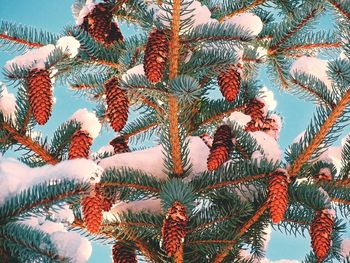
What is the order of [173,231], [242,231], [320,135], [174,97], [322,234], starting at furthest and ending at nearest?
[242,231], [320,135], [174,97], [322,234], [173,231]

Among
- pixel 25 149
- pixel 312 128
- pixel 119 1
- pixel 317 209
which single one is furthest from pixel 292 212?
pixel 119 1

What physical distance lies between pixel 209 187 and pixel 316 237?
661 mm

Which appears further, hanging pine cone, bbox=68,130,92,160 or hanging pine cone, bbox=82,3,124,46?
hanging pine cone, bbox=82,3,124,46

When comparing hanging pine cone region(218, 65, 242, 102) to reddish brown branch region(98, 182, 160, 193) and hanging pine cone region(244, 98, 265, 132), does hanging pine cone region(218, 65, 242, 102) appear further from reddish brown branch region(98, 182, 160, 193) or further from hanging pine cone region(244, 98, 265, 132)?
reddish brown branch region(98, 182, 160, 193)

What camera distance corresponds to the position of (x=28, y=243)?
204 centimetres

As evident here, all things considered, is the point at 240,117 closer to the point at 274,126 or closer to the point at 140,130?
the point at 274,126

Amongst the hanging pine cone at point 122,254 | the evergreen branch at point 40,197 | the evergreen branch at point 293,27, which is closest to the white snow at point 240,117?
the evergreen branch at point 293,27

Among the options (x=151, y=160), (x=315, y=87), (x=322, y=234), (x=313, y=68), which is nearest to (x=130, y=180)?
(x=151, y=160)

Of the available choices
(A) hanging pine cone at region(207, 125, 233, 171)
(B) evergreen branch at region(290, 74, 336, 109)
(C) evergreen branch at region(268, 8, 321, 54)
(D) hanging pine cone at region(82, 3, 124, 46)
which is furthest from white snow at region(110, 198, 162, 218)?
(C) evergreen branch at region(268, 8, 321, 54)

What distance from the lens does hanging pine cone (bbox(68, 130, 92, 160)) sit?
3414 mm

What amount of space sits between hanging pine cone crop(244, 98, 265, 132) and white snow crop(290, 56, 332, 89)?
2.05 feet

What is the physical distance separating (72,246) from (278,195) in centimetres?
125

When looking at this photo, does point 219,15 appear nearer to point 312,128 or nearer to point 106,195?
point 312,128

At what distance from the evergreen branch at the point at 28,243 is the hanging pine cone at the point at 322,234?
1.45 metres
